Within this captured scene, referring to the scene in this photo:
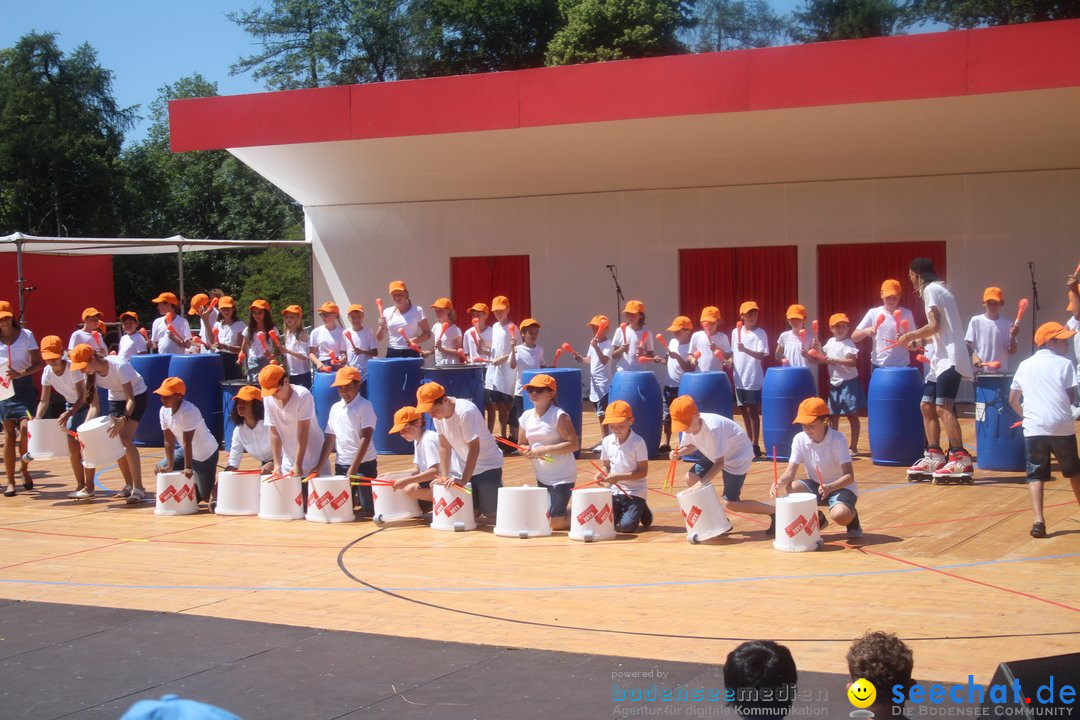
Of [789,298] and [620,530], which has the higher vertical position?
[789,298]

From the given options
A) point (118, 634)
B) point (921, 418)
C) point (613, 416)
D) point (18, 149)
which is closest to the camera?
point (118, 634)

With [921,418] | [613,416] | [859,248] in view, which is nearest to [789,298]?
→ [859,248]

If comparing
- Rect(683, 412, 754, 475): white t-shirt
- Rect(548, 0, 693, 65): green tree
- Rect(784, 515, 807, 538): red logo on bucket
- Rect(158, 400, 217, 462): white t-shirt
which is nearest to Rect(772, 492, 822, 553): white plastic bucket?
Rect(784, 515, 807, 538): red logo on bucket

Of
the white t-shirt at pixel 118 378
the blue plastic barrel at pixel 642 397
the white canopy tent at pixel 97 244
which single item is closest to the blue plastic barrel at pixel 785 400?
the blue plastic barrel at pixel 642 397

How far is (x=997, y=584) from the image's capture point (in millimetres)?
7148

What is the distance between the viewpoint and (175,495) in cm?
1085

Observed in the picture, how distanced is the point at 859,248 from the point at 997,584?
1088cm

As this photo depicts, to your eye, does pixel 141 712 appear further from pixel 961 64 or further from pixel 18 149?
pixel 18 149

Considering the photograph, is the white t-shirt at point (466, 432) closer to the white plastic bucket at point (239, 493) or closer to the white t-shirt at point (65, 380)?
the white plastic bucket at point (239, 493)

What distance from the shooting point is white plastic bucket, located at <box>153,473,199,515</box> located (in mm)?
10797

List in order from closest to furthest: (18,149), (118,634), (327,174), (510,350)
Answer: (118,634)
(510,350)
(327,174)
(18,149)

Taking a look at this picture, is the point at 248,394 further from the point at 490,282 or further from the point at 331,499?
the point at 490,282

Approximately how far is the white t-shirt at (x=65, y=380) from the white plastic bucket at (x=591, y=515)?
6.10 m

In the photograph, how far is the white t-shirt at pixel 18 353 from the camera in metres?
12.2
